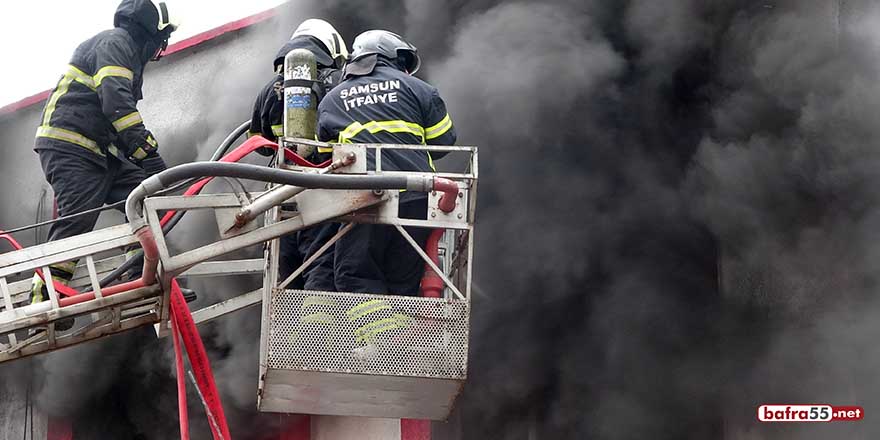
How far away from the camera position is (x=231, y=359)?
6.81 m

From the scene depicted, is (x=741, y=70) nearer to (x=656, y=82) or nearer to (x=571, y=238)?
(x=656, y=82)

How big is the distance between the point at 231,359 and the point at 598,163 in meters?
2.69

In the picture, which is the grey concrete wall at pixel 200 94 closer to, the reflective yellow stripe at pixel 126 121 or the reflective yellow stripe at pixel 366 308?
the reflective yellow stripe at pixel 126 121

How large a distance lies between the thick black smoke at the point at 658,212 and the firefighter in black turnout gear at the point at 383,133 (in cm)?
207

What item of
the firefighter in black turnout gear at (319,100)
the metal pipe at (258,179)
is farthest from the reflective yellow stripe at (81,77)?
the metal pipe at (258,179)

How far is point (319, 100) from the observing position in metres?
4.93

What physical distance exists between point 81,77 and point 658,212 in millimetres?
3563

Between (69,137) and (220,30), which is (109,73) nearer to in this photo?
(69,137)

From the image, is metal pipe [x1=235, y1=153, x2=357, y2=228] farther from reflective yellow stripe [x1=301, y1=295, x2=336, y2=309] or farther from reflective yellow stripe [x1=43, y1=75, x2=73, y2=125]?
reflective yellow stripe [x1=43, y1=75, x2=73, y2=125]

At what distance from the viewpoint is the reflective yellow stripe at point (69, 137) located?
5.61 m

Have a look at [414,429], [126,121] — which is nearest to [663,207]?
[414,429]

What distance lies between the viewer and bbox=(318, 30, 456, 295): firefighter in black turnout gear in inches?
175

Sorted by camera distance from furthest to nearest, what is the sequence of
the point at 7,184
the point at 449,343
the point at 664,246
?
the point at 7,184
the point at 664,246
the point at 449,343

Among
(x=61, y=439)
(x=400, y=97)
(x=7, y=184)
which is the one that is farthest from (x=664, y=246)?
(x=7, y=184)
